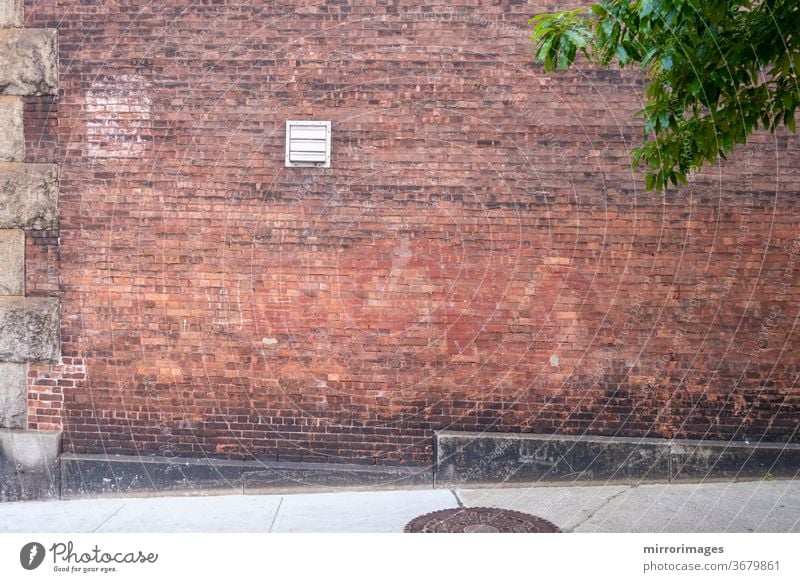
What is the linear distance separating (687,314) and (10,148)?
5.50 m

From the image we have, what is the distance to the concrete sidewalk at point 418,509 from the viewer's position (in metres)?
5.22

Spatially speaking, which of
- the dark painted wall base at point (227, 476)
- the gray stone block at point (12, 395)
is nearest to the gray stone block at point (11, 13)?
the gray stone block at point (12, 395)

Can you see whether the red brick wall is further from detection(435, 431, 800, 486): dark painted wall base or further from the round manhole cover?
the round manhole cover

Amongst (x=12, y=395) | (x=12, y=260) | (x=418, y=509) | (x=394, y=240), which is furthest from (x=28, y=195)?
(x=418, y=509)

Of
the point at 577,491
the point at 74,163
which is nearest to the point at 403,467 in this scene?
the point at 577,491

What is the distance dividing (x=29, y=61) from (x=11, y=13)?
41 cm

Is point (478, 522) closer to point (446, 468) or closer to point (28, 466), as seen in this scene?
point (446, 468)

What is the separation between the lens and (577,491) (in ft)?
18.8

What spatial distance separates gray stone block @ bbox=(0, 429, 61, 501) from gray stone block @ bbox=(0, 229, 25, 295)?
118 centimetres

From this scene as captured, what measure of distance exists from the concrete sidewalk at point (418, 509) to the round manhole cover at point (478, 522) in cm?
9

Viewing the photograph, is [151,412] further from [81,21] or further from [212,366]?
[81,21]
